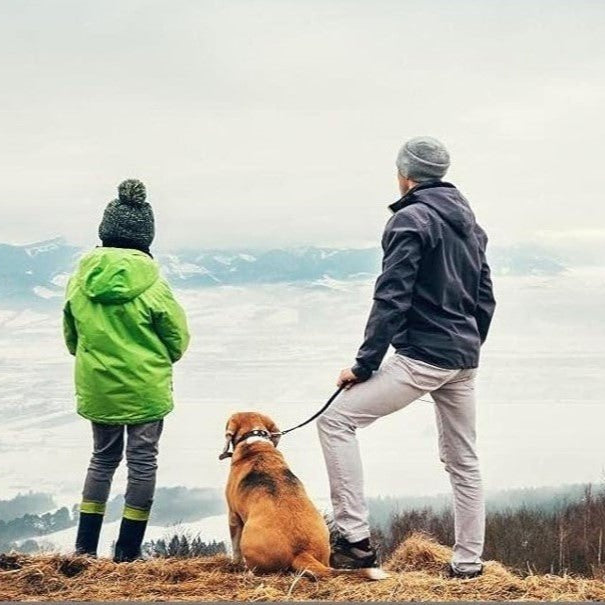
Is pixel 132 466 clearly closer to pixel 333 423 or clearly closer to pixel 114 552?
pixel 114 552

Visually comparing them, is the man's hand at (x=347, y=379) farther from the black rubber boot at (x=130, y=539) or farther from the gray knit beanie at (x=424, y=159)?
the black rubber boot at (x=130, y=539)

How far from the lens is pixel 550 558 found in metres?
8.46

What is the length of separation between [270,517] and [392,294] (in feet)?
5.11

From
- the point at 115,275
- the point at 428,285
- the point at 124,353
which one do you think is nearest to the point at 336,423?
the point at 428,285

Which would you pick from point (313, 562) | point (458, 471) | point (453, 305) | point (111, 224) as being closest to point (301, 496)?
point (313, 562)

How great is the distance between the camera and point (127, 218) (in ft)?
24.1

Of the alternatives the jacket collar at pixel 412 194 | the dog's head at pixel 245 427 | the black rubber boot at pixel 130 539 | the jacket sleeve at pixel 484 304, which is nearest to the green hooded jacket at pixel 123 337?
the dog's head at pixel 245 427

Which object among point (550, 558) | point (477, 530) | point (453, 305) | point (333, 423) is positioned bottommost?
point (550, 558)

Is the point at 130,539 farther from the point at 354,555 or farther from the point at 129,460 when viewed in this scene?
the point at 354,555

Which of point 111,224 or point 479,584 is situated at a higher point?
point 111,224

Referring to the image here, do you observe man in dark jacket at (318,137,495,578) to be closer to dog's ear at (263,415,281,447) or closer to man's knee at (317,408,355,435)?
man's knee at (317,408,355,435)

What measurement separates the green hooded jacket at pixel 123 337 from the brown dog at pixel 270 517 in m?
0.71

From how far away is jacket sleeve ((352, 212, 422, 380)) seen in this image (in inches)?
243

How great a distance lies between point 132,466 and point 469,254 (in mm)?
2674
